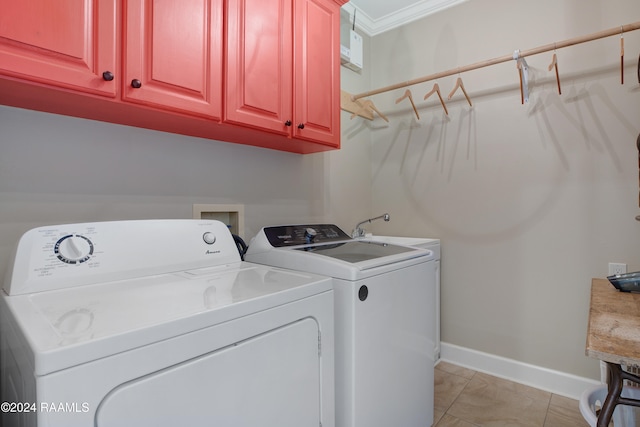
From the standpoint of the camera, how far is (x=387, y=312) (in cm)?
132

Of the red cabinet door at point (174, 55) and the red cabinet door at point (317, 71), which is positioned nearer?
the red cabinet door at point (174, 55)

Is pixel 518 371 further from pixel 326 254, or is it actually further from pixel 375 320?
pixel 326 254

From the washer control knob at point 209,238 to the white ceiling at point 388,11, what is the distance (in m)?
2.16

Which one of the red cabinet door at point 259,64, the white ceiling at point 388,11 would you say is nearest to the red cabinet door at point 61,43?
the red cabinet door at point 259,64

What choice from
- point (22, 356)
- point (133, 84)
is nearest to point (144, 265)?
point (22, 356)

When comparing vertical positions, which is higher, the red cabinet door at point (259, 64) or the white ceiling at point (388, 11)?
the white ceiling at point (388, 11)

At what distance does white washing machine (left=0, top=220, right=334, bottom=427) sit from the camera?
619mm

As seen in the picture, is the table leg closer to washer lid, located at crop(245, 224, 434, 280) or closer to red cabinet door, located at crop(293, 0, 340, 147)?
washer lid, located at crop(245, 224, 434, 280)

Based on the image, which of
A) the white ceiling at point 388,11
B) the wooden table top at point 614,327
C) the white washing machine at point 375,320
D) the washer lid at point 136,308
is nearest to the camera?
the washer lid at point 136,308

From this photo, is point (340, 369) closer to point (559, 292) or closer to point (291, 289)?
point (291, 289)

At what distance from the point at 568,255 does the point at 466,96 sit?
3.94 feet

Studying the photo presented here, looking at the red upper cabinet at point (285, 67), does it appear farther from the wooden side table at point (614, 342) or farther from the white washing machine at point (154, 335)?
the wooden side table at point (614, 342)

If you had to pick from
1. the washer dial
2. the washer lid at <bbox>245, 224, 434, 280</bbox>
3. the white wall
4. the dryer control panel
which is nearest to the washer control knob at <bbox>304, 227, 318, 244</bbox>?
the washer lid at <bbox>245, 224, 434, 280</bbox>

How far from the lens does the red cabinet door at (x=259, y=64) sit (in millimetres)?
1390
